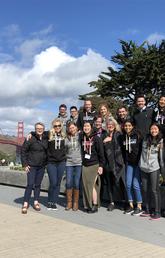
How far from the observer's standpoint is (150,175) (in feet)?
22.4

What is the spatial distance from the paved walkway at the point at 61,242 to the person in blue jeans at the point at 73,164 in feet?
3.29

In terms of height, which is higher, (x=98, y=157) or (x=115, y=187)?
(x=98, y=157)

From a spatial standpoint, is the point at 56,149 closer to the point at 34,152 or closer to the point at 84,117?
the point at 34,152

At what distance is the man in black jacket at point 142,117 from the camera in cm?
745

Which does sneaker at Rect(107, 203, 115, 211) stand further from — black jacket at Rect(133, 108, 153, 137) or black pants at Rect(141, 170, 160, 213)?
black jacket at Rect(133, 108, 153, 137)

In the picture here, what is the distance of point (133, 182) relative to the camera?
7168 mm

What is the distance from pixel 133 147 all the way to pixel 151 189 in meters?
0.79

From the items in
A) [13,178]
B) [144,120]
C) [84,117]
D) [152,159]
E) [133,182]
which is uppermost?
[84,117]

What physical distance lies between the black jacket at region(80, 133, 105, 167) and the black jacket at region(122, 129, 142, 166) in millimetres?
484

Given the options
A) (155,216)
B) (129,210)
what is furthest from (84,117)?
(155,216)

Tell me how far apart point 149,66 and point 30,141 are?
26.9 meters

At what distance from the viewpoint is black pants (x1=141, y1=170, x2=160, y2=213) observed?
6793 millimetres

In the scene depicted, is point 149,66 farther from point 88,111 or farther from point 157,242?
point 157,242

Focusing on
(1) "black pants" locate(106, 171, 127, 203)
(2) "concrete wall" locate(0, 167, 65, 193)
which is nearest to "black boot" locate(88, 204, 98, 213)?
(1) "black pants" locate(106, 171, 127, 203)
